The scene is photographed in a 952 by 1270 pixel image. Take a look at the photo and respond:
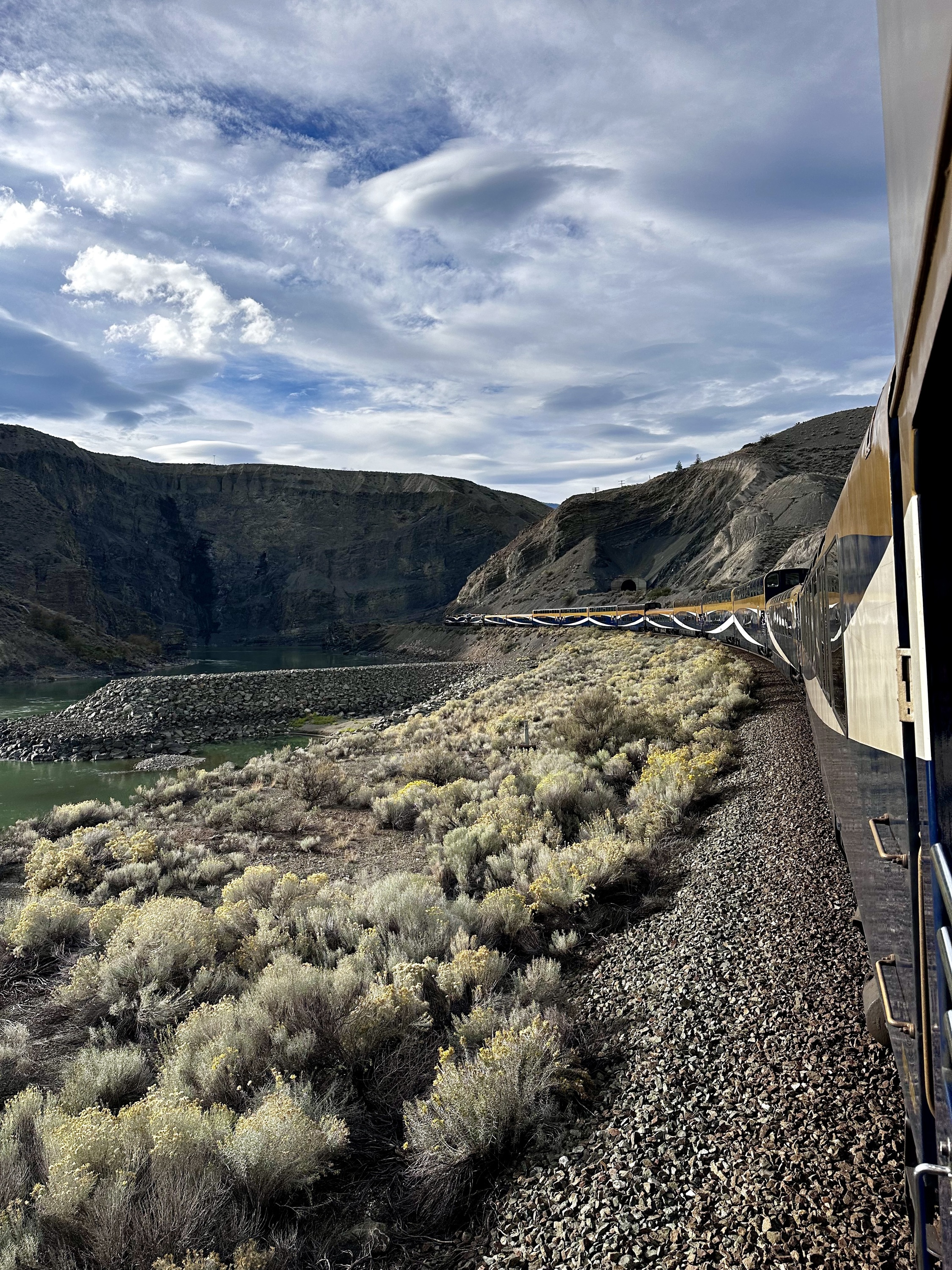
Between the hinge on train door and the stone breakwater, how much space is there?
1126 inches

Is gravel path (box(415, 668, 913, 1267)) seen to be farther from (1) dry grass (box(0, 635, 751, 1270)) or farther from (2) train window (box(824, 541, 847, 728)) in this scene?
(2) train window (box(824, 541, 847, 728))

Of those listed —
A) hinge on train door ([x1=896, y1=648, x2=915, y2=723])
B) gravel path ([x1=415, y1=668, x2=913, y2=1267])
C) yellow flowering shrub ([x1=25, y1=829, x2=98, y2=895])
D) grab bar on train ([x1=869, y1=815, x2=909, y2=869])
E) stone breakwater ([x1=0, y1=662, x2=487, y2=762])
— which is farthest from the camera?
stone breakwater ([x1=0, y1=662, x2=487, y2=762])

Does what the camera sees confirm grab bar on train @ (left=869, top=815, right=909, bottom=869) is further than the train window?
No

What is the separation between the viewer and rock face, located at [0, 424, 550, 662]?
117375mm

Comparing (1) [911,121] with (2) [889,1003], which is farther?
(2) [889,1003]

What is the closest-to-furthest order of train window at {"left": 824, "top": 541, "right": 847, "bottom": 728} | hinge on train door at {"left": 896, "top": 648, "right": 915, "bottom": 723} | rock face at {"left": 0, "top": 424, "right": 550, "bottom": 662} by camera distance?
hinge on train door at {"left": 896, "top": 648, "right": 915, "bottom": 723} → train window at {"left": 824, "top": 541, "right": 847, "bottom": 728} → rock face at {"left": 0, "top": 424, "right": 550, "bottom": 662}

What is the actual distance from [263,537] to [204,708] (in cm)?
10770

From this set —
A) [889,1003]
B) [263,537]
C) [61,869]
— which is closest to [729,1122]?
[889,1003]

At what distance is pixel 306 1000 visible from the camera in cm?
512

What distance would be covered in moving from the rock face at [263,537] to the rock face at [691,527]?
Answer: 34449mm

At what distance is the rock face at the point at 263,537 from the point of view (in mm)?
117375

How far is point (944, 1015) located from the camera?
1.75 meters

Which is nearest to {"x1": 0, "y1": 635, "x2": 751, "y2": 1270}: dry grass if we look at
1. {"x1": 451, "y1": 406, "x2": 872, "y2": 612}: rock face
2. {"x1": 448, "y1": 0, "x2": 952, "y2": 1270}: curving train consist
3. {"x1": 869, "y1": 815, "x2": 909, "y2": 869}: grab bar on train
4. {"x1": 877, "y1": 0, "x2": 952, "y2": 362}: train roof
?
{"x1": 448, "y1": 0, "x2": 952, "y2": 1270}: curving train consist

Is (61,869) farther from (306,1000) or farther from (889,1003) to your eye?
(889,1003)
